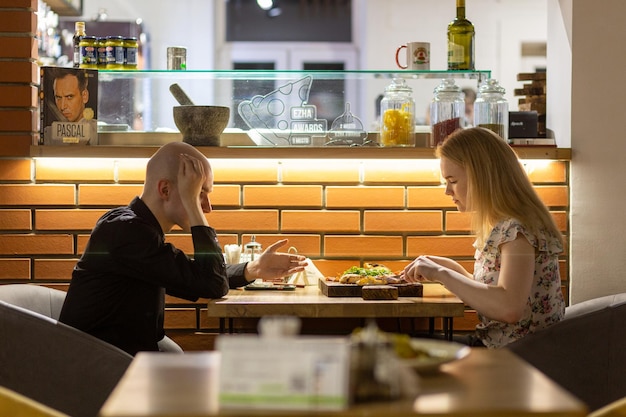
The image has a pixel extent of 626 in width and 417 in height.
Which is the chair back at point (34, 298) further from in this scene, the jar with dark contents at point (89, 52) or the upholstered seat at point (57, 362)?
the jar with dark contents at point (89, 52)

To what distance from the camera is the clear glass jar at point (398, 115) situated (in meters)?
3.51

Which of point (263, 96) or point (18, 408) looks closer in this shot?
point (18, 408)

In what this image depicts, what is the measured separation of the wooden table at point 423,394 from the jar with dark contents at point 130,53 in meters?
1.97

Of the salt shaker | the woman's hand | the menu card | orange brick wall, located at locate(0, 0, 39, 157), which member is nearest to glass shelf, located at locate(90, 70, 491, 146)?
orange brick wall, located at locate(0, 0, 39, 157)

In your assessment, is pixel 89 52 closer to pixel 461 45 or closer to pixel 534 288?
pixel 461 45

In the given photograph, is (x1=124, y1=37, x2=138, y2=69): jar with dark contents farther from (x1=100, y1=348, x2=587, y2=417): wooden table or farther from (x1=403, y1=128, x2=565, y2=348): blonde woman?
(x1=100, y1=348, x2=587, y2=417): wooden table

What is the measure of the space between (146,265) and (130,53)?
109cm

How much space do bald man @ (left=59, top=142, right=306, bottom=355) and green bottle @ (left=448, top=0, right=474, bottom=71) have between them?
108 centimetres

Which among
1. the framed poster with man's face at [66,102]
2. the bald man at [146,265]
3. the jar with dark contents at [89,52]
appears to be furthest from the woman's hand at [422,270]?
the jar with dark contents at [89,52]

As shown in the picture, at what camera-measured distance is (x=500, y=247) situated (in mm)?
2838

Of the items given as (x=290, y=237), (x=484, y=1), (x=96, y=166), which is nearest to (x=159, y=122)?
(x=96, y=166)

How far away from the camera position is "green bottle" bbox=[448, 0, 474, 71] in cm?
352

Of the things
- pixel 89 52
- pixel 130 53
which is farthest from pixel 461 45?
pixel 89 52

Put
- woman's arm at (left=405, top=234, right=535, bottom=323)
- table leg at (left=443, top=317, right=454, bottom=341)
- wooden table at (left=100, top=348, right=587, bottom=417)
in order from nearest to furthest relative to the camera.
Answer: wooden table at (left=100, top=348, right=587, bottom=417) < woman's arm at (left=405, top=234, right=535, bottom=323) < table leg at (left=443, top=317, right=454, bottom=341)
